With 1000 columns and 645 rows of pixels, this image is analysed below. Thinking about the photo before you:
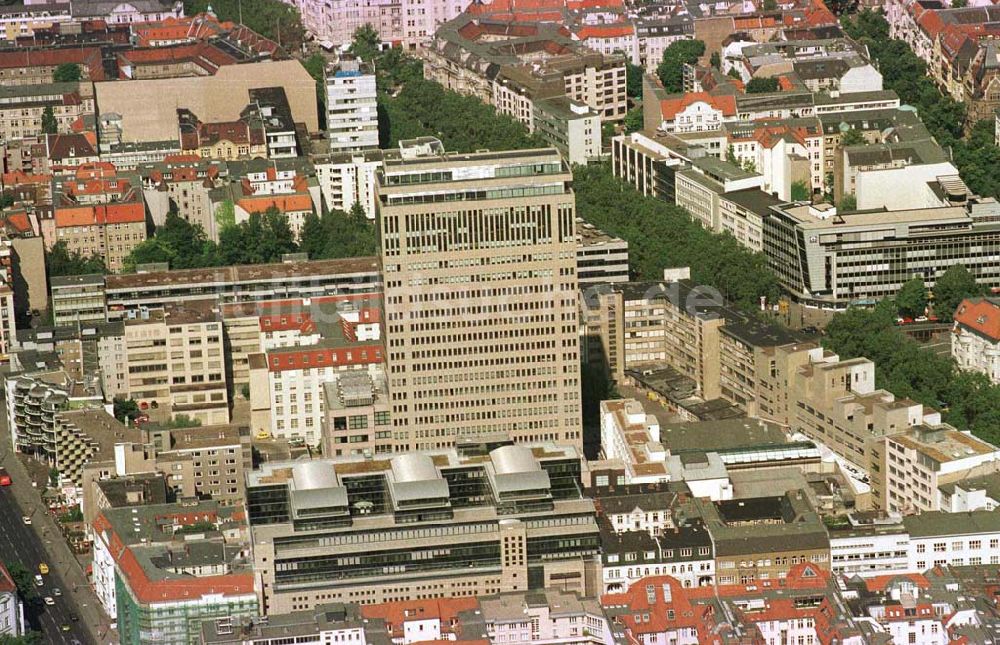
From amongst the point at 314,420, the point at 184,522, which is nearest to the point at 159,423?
the point at 314,420

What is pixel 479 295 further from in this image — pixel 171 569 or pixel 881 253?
pixel 881 253

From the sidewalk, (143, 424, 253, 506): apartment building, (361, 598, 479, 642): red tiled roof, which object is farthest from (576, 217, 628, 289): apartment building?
(361, 598, 479, 642): red tiled roof

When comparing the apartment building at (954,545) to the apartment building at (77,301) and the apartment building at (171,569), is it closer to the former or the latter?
the apartment building at (171,569)

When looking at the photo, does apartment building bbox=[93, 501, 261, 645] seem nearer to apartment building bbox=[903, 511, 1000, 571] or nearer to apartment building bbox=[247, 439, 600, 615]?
apartment building bbox=[247, 439, 600, 615]

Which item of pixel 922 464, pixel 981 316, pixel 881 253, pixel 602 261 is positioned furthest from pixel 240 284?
pixel 922 464

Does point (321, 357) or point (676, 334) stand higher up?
point (321, 357)

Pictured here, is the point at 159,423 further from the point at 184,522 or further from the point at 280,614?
the point at 280,614
